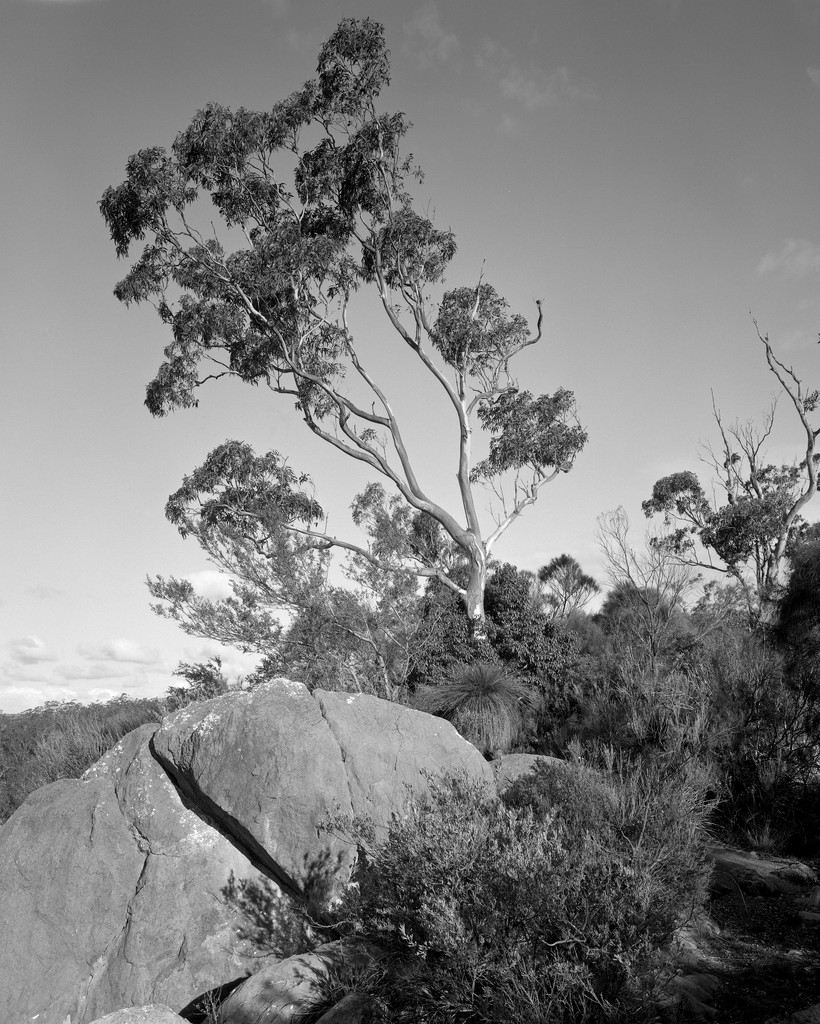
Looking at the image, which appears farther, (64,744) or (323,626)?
(323,626)

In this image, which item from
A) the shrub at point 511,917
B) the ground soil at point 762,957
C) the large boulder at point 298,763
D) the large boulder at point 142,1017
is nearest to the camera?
the shrub at point 511,917

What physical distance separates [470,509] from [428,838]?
13591 millimetres

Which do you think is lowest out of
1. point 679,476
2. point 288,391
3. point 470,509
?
point 470,509

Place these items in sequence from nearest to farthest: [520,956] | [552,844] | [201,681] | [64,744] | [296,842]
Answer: [520,956] < [552,844] < [296,842] < [64,744] < [201,681]

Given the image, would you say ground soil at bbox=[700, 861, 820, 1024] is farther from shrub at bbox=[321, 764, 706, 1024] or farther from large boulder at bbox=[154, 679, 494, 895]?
large boulder at bbox=[154, 679, 494, 895]

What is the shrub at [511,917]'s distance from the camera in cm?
438

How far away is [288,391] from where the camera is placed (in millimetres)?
19609

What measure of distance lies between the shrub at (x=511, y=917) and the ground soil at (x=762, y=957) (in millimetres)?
511

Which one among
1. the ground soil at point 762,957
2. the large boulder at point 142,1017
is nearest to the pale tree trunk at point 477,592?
the ground soil at point 762,957

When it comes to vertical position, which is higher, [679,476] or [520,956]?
[679,476]

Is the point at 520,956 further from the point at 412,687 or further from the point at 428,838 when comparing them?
the point at 412,687

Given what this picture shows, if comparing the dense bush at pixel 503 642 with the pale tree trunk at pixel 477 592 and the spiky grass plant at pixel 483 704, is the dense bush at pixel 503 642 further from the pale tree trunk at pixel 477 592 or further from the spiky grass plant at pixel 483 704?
the spiky grass plant at pixel 483 704

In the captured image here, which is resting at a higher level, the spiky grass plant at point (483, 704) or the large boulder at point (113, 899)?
the spiky grass plant at point (483, 704)

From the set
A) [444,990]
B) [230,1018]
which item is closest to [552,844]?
[444,990]
